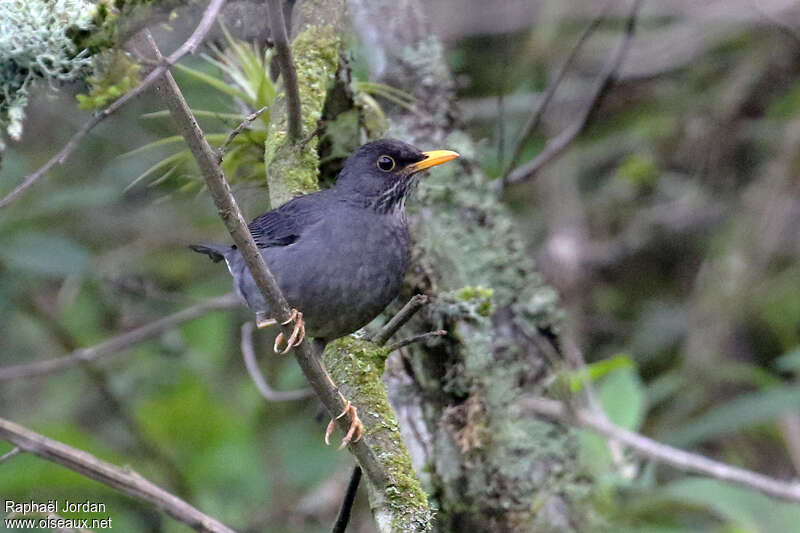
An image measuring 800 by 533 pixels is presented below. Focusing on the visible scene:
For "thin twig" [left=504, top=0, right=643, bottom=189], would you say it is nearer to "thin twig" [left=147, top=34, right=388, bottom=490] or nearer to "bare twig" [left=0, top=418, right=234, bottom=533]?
"thin twig" [left=147, top=34, right=388, bottom=490]

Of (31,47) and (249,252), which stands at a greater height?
(31,47)

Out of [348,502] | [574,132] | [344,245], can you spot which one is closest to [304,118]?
[344,245]

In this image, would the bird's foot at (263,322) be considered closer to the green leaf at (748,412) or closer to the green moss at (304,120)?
the green moss at (304,120)

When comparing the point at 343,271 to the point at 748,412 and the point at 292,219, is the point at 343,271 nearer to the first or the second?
the point at 292,219

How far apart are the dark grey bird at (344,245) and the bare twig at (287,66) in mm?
298

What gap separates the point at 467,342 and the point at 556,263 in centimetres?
327

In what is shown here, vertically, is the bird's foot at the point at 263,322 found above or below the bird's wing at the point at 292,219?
below

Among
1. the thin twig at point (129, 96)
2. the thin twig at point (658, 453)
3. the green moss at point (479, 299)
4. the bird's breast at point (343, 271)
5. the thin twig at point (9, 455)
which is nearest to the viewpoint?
the thin twig at point (129, 96)

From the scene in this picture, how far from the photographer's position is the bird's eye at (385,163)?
393 centimetres

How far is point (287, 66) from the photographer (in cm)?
298

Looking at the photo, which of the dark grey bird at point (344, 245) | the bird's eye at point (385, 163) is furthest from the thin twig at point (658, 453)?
the bird's eye at point (385, 163)

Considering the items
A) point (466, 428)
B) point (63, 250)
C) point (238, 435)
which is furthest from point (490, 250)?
point (63, 250)

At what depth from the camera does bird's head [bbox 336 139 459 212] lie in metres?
3.89

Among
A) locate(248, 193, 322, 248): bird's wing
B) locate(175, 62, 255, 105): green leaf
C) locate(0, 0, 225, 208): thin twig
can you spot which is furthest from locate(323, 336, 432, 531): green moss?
locate(0, 0, 225, 208): thin twig
